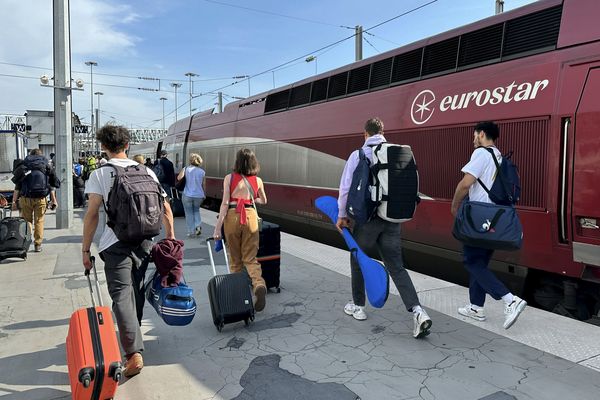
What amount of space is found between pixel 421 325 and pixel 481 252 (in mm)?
848

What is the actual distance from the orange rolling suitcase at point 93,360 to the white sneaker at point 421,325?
2204 mm

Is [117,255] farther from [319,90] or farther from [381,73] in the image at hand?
[319,90]

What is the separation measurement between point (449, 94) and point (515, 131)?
1161mm

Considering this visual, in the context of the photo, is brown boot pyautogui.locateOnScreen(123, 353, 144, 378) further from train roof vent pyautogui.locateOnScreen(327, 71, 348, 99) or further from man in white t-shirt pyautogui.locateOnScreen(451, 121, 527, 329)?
train roof vent pyautogui.locateOnScreen(327, 71, 348, 99)

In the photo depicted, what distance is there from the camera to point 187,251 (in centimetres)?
704

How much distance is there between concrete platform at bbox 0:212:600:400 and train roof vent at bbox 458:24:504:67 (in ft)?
9.33

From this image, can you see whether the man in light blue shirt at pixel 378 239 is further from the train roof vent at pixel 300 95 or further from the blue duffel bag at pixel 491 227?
the train roof vent at pixel 300 95

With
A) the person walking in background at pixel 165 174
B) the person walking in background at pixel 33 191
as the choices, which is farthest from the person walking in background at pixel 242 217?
the person walking in background at pixel 165 174

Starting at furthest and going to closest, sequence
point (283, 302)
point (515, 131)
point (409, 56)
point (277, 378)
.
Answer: point (409, 56) → point (515, 131) → point (283, 302) → point (277, 378)

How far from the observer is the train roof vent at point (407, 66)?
21.4 feet

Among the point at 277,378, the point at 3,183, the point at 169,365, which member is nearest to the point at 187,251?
the point at 169,365

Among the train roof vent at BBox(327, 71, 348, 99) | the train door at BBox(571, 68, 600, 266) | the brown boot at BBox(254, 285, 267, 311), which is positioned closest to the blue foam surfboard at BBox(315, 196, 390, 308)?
the brown boot at BBox(254, 285, 267, 311)

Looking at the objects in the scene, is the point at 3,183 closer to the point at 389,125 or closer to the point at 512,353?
the point at 389,125

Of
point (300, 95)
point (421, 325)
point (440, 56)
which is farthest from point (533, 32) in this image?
point (300, 95)
